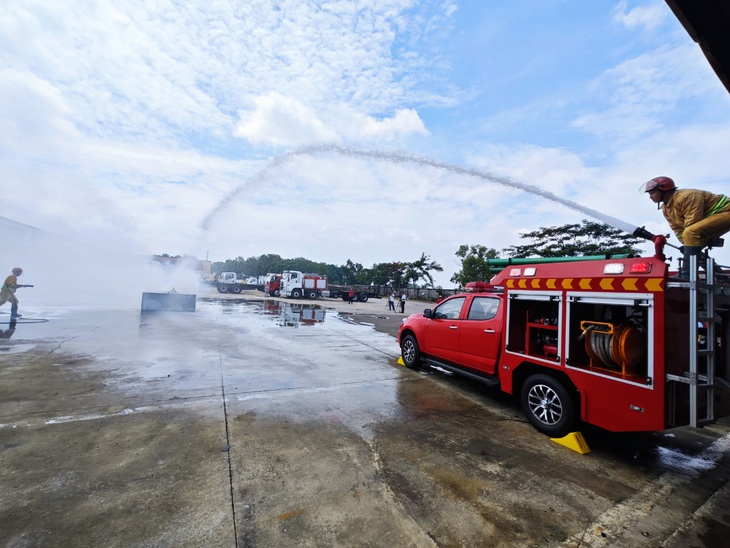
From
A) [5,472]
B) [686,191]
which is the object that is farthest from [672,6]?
[5,472]

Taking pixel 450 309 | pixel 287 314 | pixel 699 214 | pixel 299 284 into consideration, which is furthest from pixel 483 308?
pixel 299 284

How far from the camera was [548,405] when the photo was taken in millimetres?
4285

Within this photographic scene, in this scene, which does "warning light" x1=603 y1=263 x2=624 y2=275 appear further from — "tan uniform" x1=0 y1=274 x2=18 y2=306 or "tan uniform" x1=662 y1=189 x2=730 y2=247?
"tan uniform" x1=0 y1=274 x2=18 y2=306

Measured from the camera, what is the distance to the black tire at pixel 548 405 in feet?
13.2

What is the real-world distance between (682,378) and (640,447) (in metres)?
1.60

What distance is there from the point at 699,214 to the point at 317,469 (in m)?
4.70

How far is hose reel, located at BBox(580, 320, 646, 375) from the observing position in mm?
3584

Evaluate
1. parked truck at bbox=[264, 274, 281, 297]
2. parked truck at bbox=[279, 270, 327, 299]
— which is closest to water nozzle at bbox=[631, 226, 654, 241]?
parked truck at bbox=[279, 270, 327, 299]

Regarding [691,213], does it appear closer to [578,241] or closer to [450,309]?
[450,309]

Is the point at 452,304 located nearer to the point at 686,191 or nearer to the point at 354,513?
the point at 686,191

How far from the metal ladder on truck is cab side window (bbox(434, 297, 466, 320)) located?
10.5 feet

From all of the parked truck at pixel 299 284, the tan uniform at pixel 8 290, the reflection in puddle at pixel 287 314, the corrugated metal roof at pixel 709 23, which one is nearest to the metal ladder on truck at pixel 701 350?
the corrugated metal roof at pixel 709 23

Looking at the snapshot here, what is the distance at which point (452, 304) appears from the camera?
6418mm

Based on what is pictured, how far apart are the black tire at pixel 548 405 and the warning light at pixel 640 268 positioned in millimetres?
1565
